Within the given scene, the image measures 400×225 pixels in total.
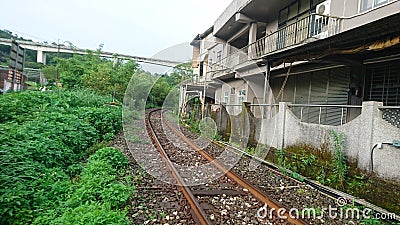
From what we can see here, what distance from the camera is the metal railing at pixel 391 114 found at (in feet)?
15.2

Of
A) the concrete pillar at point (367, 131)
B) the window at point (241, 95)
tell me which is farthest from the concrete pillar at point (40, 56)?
the concrete pillar at point (367, 131)

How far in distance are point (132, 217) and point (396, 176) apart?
4267 mm

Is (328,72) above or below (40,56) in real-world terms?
below

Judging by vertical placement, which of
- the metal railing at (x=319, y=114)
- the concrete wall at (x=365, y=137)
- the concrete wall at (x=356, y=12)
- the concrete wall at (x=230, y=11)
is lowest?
the concrete wall at (x=365, y=137)

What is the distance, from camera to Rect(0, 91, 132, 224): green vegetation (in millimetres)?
3418

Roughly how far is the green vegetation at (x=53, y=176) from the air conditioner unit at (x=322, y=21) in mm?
8015

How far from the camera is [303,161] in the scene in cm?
639

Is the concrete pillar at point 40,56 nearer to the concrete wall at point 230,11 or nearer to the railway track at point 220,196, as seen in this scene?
the concrete wall at point 230,11

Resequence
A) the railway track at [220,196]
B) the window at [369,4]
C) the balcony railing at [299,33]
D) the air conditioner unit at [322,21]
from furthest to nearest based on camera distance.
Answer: the air conditioner unit at [322,21] → the balcony railing at [299,33] → the window at [369,4] → the railway track at [220,196]

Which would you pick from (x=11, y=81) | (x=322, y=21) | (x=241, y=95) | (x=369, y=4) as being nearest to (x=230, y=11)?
(x=241, y=95)

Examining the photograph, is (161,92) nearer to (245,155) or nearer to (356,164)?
(245,155)

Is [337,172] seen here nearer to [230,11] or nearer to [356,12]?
[356,12]

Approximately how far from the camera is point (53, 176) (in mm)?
4664

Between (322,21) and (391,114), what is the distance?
5.65 metres
